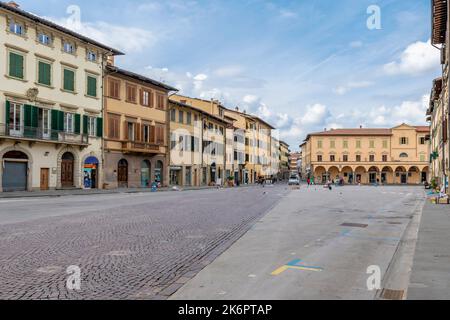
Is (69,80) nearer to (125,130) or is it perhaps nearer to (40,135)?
(40,135)

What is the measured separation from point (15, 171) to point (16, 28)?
10.00 meters

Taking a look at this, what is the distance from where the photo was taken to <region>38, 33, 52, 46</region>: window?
31594 millimetres

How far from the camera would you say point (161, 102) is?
4625cm

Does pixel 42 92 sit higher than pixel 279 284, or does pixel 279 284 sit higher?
pixel 42 92

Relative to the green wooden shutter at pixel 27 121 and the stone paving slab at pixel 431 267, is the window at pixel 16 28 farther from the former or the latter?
the stone paving slab at pixel 431 267

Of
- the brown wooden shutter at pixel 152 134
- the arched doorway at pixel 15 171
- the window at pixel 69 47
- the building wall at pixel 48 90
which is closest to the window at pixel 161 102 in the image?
the brown wooden shutter at pixel 152 134

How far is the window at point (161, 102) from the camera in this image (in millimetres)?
45594

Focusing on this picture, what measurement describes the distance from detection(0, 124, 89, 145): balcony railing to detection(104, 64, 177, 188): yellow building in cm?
359

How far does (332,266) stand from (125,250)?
383 cm

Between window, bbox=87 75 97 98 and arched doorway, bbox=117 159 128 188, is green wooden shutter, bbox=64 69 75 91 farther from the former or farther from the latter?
arched doorway, bbox=117 159 128 188
